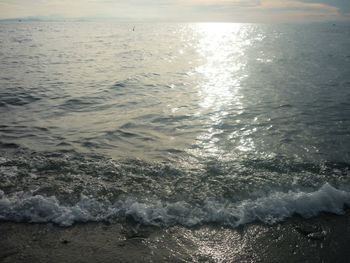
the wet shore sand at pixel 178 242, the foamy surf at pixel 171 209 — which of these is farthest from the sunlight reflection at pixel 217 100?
the wet shore sand at pixel 178 242

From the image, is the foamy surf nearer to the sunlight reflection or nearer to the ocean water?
the ocean water

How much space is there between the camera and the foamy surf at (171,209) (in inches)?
263

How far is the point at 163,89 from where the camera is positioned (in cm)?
2105

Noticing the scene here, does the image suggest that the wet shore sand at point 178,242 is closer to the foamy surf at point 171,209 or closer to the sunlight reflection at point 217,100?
the foamy surf at point 171,209

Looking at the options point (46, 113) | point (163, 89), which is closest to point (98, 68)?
point (163, 89)

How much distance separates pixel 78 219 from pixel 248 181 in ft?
13.7

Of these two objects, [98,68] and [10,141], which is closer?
[10,141]

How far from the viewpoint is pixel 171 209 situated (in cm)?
704

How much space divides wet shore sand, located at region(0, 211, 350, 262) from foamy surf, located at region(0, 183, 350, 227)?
9.0 inches

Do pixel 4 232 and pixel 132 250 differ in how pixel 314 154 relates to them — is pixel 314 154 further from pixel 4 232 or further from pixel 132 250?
pixel 4 232

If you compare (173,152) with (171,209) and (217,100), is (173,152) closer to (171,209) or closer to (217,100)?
(171,209)

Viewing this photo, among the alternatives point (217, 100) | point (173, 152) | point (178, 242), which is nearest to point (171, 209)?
point (178, 242)

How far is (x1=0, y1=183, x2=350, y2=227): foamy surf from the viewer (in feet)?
22.0

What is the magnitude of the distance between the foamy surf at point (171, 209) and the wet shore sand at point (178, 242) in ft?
0.75
